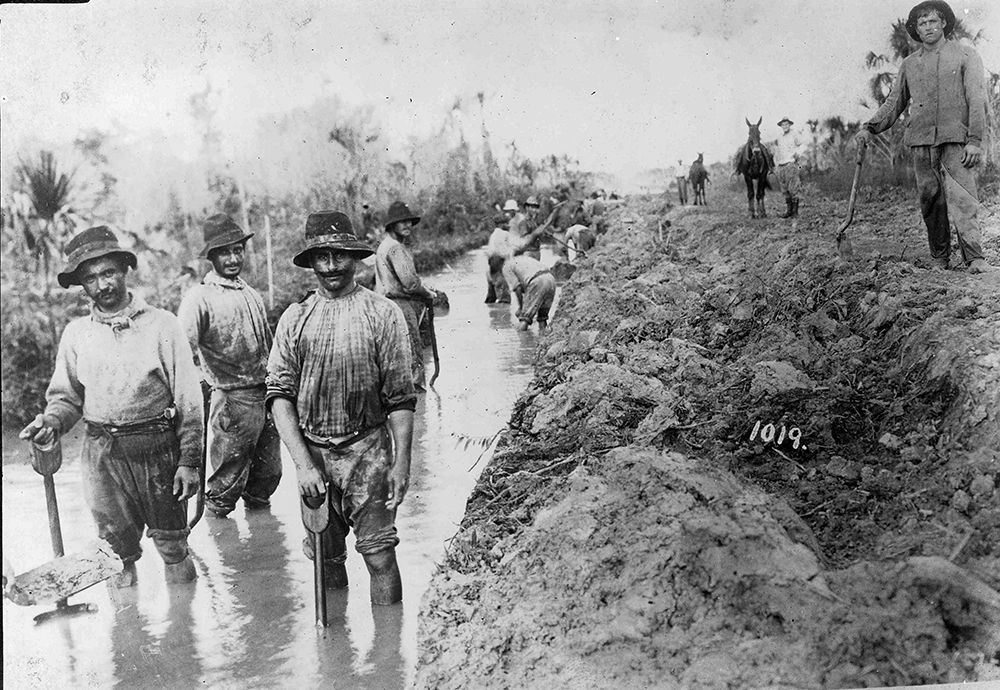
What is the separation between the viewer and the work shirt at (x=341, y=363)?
4.20 metres

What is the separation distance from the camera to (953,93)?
4715mm

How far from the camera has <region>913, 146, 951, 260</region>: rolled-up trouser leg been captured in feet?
15.9

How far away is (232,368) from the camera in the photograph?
14.5 ft

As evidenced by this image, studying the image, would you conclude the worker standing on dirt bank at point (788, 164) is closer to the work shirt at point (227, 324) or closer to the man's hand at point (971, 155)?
the man's hand at point (971, 155)

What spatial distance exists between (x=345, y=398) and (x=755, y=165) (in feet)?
8.09

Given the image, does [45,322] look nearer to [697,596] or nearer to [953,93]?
[697,596]

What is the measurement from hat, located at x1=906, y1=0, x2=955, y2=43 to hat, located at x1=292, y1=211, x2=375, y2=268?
9.78 feet

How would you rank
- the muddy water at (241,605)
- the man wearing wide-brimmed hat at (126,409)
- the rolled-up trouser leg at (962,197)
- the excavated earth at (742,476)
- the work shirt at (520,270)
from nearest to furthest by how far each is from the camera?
the excavated earth at (742,476) < the muddy water at (241,605) < the man wearing wide-brimmed hat at (126,409) < the rolled-up trouser leg at (962,197) < the work shirt at (520,270)

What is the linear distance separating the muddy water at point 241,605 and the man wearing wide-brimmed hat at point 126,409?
0.30 feet

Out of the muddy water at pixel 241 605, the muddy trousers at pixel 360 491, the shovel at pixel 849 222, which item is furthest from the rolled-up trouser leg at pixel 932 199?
the muddy trousers at pixel 360 491

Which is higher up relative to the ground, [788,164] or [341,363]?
[788,164]

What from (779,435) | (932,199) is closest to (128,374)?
(779,435)

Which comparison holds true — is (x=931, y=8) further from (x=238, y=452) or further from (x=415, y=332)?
(x=238, y=452)

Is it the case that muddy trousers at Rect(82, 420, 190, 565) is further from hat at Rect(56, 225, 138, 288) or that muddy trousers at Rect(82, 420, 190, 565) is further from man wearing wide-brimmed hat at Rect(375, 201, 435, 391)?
man wearing wide-brimmed hat at Rect(375, 201, 435, 391)
